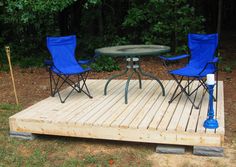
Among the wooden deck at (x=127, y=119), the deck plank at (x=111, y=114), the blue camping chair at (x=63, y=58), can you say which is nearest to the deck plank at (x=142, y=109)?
the wooden deck at (x=127, y=119)

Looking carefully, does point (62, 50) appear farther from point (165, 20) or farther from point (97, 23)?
point (97, 23)

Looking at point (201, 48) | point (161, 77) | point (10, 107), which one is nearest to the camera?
point (201, 48)

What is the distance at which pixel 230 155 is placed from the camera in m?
2.91

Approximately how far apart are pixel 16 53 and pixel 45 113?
569cm

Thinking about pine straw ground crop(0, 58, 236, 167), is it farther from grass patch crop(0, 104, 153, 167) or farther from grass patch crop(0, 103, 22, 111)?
grass patch crop(0, 103, 22, 111)

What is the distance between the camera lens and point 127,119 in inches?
130

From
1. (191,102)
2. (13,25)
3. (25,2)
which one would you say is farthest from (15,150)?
(13,25)

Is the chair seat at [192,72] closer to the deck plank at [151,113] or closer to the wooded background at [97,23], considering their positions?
the deck plank at [151,113]

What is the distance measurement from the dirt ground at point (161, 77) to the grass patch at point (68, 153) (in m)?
0.24

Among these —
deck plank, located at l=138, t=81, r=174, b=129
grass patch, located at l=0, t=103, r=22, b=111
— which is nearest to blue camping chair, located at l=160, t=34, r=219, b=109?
deck plank, located at l=138, t=81, r=174, b=129

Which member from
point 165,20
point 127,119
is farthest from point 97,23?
point 127,119

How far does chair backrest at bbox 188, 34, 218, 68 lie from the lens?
409 centimetres

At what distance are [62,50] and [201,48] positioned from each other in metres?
1.97

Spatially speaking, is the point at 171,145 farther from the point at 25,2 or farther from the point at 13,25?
the point at 13,25
